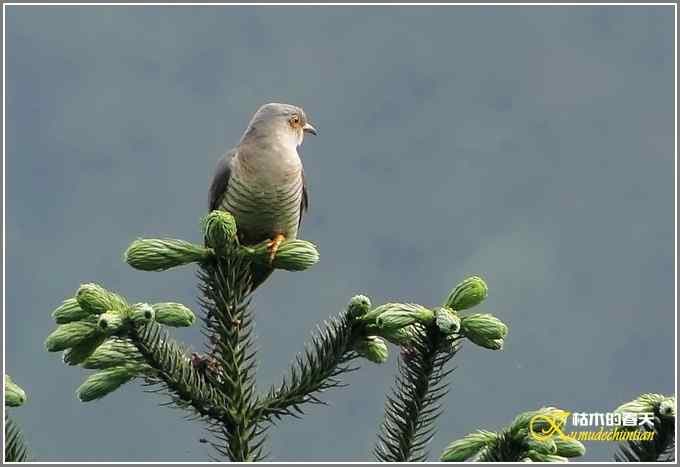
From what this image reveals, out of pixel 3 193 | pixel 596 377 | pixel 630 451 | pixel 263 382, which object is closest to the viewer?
pixel 630 451

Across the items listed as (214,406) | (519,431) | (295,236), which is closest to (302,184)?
(295,236)

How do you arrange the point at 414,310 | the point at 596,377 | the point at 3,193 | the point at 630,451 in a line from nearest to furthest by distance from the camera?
the point at 630,451
the point at 414,310
the point at 3,193
the point at 596,377

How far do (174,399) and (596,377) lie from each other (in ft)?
622

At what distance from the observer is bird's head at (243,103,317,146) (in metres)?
7.84

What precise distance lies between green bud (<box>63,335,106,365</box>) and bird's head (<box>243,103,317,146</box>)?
314cm

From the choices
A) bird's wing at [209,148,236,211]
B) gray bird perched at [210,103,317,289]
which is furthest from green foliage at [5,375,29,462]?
bird's wing at [209,148,236,211]

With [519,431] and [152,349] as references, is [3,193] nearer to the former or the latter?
[152,349]

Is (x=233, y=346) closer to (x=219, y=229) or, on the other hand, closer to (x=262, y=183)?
(x=219, y=229)

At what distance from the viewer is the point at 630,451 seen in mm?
4445

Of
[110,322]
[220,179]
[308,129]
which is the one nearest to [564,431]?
[110,322]

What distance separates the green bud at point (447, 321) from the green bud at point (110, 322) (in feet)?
3.83

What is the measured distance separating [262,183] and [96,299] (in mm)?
2835

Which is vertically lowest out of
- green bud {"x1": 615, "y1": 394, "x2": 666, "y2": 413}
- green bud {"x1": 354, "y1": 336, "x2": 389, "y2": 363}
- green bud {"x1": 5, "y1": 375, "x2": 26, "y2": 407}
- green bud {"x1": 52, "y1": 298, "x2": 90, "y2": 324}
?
green bud {"x1": 5, "y1": 375, "x2": 26, "y2": 407}

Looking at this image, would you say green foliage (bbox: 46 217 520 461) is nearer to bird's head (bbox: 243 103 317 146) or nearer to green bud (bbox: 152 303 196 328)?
green bud (bbox: 152 303 196 328)
